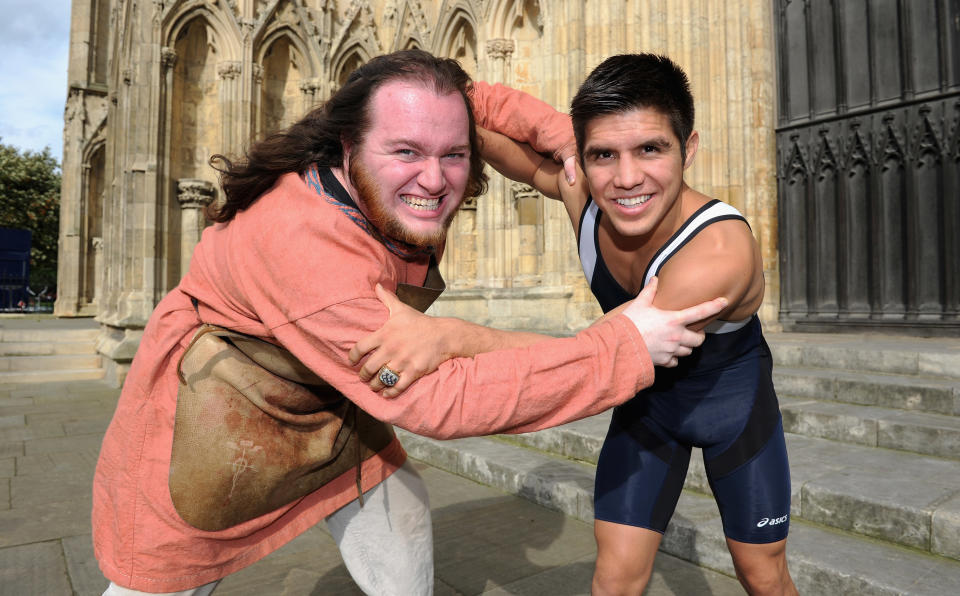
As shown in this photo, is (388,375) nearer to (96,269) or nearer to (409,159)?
(409,159)

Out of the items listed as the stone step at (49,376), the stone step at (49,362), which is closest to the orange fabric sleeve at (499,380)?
the stone step at (49,376)

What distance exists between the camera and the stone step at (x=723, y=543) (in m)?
2.34

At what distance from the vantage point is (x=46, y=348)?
10000mm

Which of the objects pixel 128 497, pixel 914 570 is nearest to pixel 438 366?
pixel 128 497

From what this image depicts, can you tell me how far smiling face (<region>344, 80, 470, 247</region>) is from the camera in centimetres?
145

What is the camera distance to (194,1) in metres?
9.24

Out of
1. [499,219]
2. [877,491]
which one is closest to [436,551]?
[877,491]

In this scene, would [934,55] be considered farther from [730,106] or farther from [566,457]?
[566,457]

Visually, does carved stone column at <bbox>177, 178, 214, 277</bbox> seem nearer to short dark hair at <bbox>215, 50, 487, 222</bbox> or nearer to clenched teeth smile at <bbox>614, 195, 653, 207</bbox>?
short dark hair at <bbox>215, 50, 487, 222</bbox>

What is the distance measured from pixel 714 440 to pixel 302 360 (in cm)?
127

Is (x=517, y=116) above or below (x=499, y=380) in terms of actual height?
above

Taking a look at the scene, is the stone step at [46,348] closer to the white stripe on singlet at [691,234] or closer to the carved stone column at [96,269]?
the carved stone column at [96,269]

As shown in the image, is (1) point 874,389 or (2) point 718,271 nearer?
(2) point 718,271

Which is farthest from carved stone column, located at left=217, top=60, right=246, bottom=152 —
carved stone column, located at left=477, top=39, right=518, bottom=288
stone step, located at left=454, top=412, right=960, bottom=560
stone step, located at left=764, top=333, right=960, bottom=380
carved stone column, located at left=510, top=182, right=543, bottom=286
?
stone step, located at left=454, top=412, right=960, bottom=560
